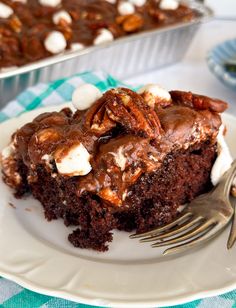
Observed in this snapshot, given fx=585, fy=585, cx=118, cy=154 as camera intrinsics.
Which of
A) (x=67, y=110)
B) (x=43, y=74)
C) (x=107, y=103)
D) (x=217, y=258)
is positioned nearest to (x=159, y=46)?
(x=43, y=74)

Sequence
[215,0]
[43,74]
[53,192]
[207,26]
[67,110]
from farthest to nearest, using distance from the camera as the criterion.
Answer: [215,0] → [207,26] → [43,74] → [67,110] → [53,192]

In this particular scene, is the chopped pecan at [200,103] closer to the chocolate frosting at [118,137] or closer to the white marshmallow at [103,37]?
the chocolate frosting at [118,137]

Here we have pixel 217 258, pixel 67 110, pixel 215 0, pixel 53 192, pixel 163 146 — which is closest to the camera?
pixel 217 258

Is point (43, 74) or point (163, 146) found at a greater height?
point (163, 146)

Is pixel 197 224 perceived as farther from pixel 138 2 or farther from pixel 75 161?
pixel 138 2

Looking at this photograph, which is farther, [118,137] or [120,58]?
[120,58]

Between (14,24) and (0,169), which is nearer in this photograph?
(0,169)

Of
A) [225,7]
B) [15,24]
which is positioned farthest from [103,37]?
[225,7]

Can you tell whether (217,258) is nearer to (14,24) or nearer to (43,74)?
(43,74)

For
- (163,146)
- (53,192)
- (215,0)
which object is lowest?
(215,0)
